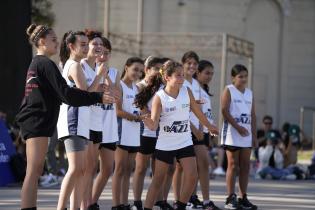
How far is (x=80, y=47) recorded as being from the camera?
27.2ft

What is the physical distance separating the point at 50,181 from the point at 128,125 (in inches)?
164

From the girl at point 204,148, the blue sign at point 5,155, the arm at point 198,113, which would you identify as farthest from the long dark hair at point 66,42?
the blue sign at point 5,155

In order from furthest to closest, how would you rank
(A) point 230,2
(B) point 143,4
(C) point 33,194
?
(A) point 230,2, (B) point 143,4, (C) point 33,194

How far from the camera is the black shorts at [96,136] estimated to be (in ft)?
28.2

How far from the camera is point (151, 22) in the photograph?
31125 millimetres

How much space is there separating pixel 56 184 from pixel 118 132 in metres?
4.28

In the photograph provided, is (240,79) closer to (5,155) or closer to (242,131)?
(242,131)

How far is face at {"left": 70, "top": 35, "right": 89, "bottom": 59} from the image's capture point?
327 inches

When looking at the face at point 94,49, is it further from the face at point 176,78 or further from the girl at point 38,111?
the girl at point 38,111

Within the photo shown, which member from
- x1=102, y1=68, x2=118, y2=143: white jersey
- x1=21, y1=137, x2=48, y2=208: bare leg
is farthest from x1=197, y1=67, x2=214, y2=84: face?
x1=21, y1=137, x2=48, y2=208: bare leg

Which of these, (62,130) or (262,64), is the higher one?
(262,64)

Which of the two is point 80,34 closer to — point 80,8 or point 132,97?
point 132,97

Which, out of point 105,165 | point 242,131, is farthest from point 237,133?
point 105,165

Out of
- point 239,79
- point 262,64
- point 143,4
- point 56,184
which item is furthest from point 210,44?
point 239,79
